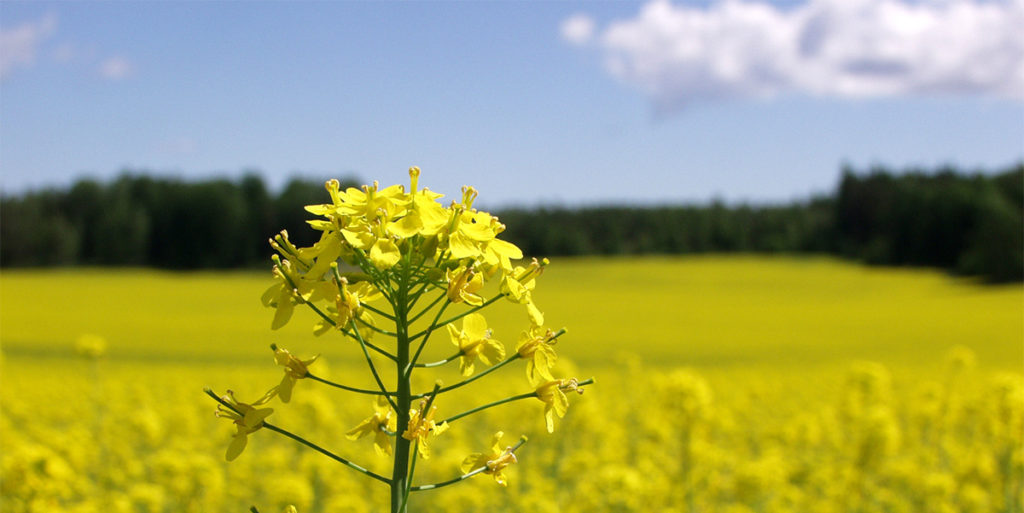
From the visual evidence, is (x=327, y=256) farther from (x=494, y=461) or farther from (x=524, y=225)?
(x=524, y=225)

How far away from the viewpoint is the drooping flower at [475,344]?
1923 millimetres

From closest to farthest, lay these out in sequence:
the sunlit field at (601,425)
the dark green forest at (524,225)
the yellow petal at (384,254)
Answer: the yellow petal at (384,254) < the sunlit field at (601,425) < the dark green forest at (524,225)

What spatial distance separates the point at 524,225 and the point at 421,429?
68842mm

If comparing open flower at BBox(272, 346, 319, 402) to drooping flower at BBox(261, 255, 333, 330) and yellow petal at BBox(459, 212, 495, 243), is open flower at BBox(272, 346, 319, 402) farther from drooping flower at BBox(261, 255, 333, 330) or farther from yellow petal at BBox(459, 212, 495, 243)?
yellow petal at BBox(459, 212, 495, 243)

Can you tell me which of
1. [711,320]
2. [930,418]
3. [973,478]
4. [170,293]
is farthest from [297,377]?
[170,293]

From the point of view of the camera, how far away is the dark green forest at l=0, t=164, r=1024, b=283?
193 feet

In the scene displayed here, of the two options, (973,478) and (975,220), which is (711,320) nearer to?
(973,478)

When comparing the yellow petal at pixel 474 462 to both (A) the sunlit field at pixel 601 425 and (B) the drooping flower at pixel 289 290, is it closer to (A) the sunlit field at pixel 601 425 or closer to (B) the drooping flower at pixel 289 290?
(B) the drooping flower at pixel 289 290

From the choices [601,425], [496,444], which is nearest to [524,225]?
[601,425]

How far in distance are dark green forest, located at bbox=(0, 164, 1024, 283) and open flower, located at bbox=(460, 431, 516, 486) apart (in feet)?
164

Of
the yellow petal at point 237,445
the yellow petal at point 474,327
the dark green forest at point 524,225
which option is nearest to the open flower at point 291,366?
the yellow petal at point 237,445

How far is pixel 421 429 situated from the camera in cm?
181

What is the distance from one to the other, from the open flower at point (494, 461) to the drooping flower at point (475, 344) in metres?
0.19

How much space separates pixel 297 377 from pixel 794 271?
205 ft
